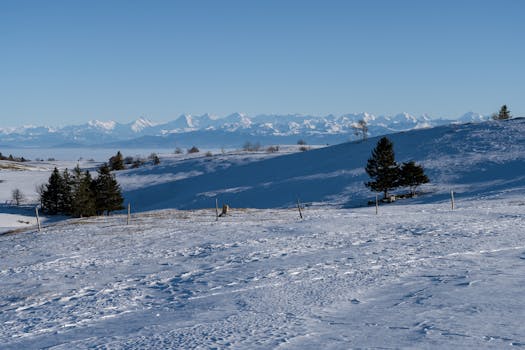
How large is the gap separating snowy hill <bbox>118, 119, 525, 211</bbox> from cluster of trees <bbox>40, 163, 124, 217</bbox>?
1296cm

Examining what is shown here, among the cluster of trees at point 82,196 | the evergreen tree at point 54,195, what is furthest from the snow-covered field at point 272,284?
the evergreen tree at point 54,195

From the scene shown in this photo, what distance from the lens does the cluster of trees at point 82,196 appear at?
71.5 metres

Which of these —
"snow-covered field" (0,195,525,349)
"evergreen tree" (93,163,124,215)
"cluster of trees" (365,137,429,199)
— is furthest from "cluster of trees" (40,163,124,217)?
"snow-covered field" (0,195,525,349)

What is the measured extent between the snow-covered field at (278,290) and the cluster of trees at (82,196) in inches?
1687

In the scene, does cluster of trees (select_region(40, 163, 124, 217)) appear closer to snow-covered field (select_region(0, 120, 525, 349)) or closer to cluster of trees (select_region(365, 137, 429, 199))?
snow-covered field (select_region(0, 120, 525, 349))

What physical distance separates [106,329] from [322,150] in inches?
4347

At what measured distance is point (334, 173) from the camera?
92250 mm

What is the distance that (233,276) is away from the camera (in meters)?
18.7

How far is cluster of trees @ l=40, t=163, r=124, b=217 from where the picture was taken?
71.5 metres

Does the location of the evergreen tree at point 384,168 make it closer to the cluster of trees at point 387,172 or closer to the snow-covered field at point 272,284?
the cluster of trees at point 387,172

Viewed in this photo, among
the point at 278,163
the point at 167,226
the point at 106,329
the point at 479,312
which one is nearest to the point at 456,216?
the point at 167,226

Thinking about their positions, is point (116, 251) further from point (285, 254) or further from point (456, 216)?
point (456, 216)

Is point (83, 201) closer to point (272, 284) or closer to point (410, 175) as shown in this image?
point (410, 175)

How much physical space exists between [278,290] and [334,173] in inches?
3040
